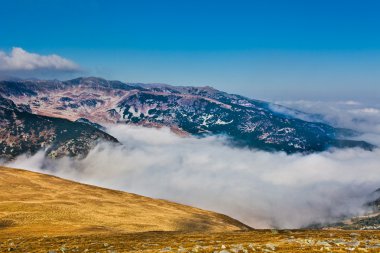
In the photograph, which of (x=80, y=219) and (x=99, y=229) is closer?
(x=99, y=229)

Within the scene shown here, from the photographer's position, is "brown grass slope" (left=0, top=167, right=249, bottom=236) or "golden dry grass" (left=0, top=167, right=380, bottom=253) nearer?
"golden dry grass" (left=0, top=167, right=380, bottom=253)

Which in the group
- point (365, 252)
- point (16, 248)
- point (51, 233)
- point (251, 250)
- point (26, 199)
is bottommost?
point (26, 199)

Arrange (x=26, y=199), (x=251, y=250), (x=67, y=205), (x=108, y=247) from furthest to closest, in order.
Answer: (x=26, y=199)
(x=67, y=205)
(x=108, y=247)
(x=251, y=250)

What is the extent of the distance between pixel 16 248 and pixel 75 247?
13519 millimetres

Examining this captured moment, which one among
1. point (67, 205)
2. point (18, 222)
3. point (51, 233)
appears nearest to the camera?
point (51, 233)

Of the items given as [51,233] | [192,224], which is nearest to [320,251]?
[51,233]

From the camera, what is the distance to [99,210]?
183250 mm

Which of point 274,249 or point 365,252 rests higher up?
point 365,252

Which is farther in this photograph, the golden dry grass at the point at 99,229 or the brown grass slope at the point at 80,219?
the brown grass slope at the point at 80,219

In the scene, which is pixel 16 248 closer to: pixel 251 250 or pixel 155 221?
pixel 251 250

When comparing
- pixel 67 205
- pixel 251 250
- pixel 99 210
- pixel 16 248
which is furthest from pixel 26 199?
pixel 251 250

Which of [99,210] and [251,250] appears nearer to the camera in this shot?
[251,250]

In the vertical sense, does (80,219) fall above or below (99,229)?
below

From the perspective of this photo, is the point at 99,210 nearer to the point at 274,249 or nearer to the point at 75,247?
the point at 75,247
